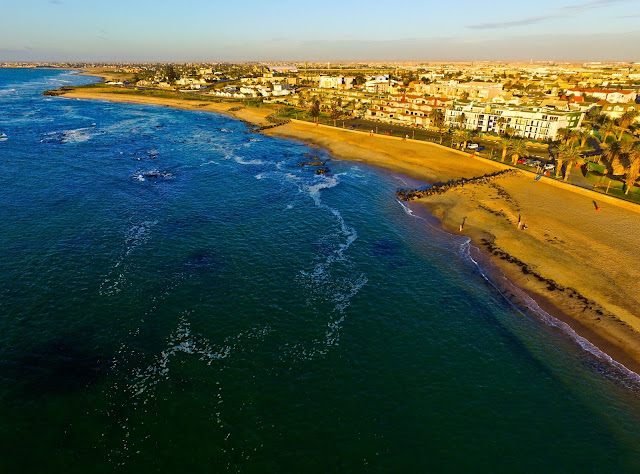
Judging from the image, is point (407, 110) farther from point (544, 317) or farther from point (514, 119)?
point (544, 317)

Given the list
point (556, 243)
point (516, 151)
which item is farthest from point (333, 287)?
point (516, 151)

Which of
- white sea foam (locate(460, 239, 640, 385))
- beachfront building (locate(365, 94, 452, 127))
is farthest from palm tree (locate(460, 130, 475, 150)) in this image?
white sea foam (locate(460, 239, 640, 385))

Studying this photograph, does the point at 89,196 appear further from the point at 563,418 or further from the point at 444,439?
the point at 563,418

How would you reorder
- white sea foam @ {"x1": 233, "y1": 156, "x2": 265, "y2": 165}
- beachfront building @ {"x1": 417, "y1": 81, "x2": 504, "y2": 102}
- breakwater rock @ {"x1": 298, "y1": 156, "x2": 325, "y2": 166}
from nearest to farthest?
white sea foam @ {"x1": 233, "y1": 156, "x2": 265, "y2": 165} → breakwater rock @ {"x1": 298, "y1": 156, "x2": 325, "y2": 166} → beachfront building @ {"x1": 417, "y1": 81, "x2": 504, "y2": 102}

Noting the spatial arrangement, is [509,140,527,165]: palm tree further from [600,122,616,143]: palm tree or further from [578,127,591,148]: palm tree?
[600,122,616,143]: palm tree

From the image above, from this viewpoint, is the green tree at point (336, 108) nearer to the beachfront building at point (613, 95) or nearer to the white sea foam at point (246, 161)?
the white sea foam at point (246, 161)

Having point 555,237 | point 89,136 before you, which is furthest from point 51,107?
point 555,237

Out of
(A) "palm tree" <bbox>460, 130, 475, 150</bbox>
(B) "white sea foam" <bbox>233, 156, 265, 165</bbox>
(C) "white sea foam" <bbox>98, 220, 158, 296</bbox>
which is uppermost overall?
(A) "palm tree" <bbox>460, 130, 475, 150</bbox>
